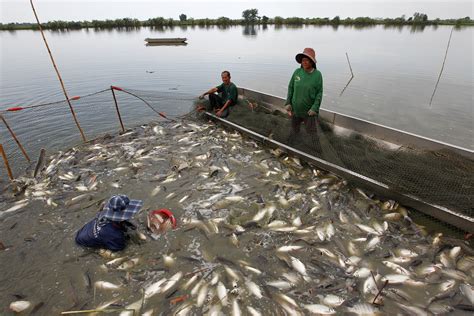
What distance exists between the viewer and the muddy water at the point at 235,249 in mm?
3271

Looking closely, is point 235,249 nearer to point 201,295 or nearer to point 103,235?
point 201,295

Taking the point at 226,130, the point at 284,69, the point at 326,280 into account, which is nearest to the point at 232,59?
the point at 284,69

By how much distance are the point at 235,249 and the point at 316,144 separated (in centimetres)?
323

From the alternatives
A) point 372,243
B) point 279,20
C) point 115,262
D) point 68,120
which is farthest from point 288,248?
point 279,20

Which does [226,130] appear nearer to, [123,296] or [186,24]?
[123,296]

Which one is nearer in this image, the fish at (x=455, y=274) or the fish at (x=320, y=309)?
the fish at (x=320, y=309)

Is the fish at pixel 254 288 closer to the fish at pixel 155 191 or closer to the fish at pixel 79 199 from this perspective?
the fish at pixel 155 191

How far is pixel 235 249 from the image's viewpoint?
402 centimetres

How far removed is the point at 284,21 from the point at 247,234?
7976 centimetres

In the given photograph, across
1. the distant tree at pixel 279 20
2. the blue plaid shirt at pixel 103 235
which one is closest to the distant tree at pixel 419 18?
the distant tree at pixel 279 20

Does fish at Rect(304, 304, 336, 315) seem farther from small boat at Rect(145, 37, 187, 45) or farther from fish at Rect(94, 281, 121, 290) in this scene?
small boat at Rect(145, 37, 187, 45)

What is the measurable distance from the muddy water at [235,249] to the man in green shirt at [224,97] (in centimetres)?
284

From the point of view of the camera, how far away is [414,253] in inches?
152

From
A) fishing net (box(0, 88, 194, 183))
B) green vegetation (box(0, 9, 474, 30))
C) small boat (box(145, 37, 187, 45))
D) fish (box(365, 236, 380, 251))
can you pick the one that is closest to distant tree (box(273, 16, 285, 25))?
green vegetation (box(0, 9, 474, 30))
